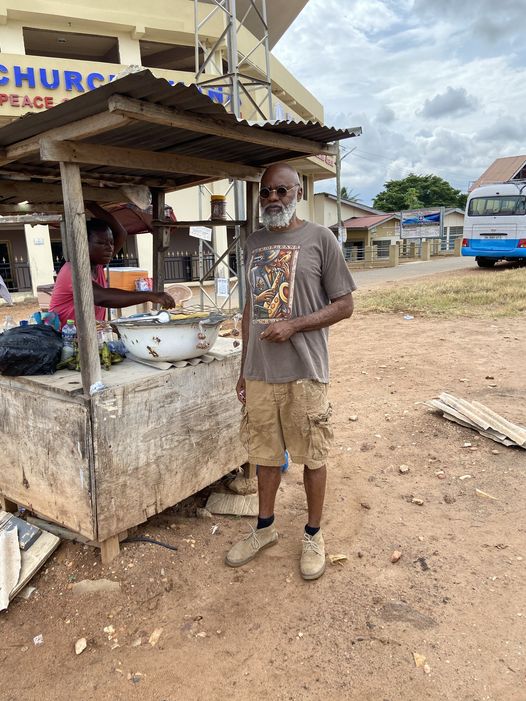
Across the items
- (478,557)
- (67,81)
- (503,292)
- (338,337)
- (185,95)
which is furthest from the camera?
(67,81)

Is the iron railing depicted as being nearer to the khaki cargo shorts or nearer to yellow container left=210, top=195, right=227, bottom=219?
yellow container left=210, top=195, right=227, bottom=219

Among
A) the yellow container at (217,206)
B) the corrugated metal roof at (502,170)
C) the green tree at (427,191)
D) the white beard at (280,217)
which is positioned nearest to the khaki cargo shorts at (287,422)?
the white beard at (280,217)

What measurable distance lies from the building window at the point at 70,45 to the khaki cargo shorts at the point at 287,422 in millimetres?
16314

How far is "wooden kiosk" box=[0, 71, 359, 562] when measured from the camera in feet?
7.34

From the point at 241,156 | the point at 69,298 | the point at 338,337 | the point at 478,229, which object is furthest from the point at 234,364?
the point at 478,229

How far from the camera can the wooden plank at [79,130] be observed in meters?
2.10

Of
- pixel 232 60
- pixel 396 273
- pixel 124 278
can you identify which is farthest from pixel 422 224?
pixel 124 278

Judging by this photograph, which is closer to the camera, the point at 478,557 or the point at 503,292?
the point at 478,557

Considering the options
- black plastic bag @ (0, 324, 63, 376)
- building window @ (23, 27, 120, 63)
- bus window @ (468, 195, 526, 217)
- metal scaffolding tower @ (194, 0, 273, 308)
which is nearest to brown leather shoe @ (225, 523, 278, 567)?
black plastic bag @ (0, 324, 63, 376)

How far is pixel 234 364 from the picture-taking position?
310 centimetres

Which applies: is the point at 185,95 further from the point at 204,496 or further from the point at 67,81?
the point at 67,81

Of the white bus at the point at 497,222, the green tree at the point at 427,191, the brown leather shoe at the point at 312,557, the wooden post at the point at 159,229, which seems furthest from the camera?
the green tree at the point at 427,191

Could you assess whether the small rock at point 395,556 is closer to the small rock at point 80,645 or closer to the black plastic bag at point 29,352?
the small rock at point 80,645

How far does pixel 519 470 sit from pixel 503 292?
364 inches
